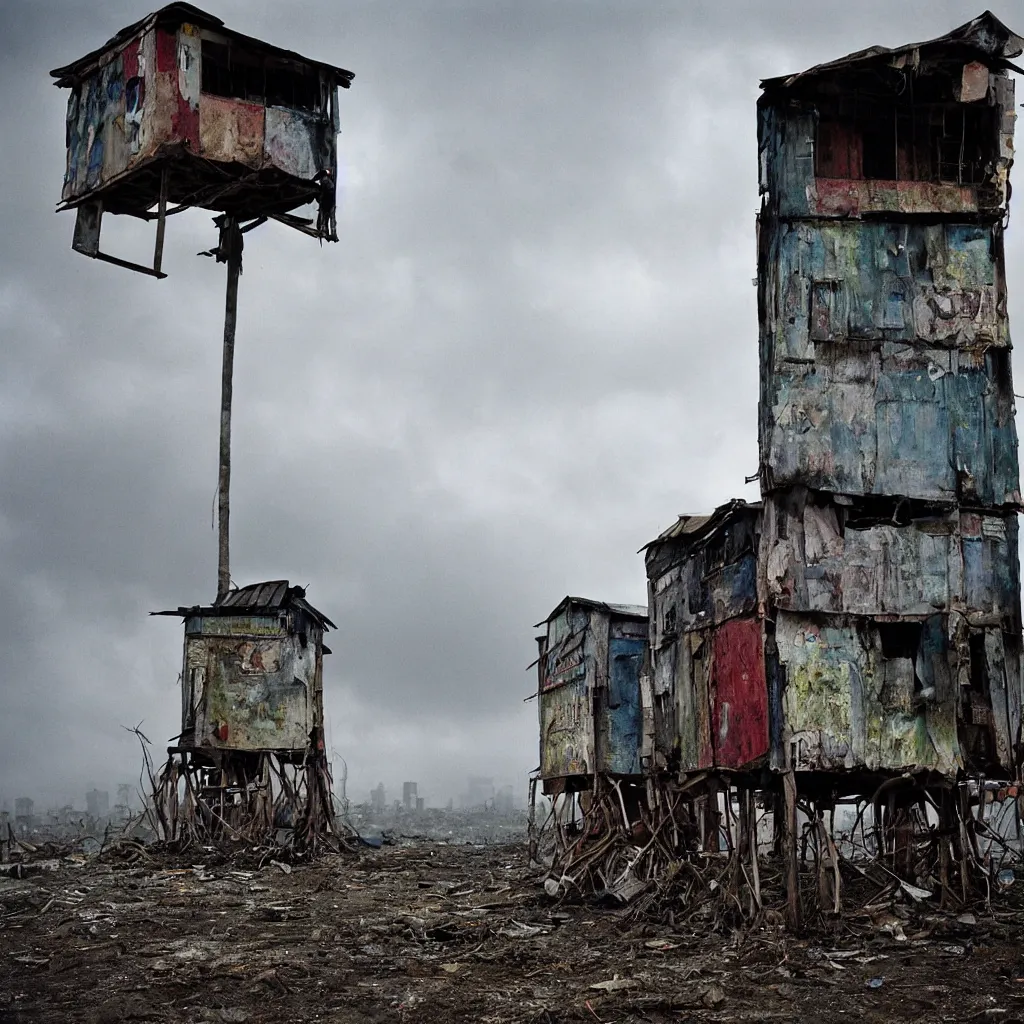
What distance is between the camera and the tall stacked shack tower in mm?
16391

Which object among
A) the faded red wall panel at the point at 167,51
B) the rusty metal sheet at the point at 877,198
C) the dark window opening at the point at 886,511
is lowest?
the dark window opening at the point at 886,511

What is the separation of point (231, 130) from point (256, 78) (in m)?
1.88

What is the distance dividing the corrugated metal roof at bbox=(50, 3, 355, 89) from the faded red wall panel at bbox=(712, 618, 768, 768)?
1642 cm

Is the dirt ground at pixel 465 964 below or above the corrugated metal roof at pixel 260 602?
below

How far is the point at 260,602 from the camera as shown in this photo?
27.2 metres

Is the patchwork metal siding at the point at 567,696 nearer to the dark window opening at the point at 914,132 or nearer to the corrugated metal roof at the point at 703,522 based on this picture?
the corrugated metal roof at the point at 703,522

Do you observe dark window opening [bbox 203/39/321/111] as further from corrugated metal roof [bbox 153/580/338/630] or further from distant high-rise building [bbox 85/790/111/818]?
distant high-rise building [bbox 85/790/111/818]

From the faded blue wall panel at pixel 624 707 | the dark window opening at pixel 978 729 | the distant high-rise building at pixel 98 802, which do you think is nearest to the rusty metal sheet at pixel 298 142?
the faded blue wall panel at pixel 624 707

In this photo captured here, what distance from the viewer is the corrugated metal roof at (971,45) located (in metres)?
17.2

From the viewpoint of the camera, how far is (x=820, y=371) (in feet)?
56.4

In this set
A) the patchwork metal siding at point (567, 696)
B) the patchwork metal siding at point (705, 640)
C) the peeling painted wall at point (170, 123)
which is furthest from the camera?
the peeling painted wall at point (170, 123)

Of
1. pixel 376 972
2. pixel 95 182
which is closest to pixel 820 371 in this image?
pixel 376 972

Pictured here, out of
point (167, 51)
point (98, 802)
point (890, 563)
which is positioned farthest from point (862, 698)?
point (98, 802)

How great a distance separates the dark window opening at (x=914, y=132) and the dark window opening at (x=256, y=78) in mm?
13936
